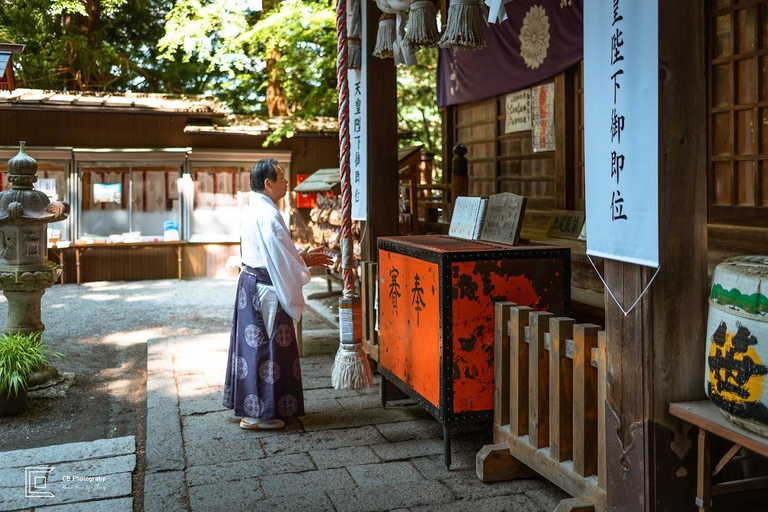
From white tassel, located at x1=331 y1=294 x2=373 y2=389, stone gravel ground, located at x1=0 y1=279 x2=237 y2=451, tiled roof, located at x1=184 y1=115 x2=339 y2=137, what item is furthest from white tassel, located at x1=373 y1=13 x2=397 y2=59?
tiled roof, located at x1=184 y1=115 x2=339 y2=137

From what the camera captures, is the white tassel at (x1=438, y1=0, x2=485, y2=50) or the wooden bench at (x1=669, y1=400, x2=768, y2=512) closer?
the wooden bench at (x1=669, y1=400, x2=768, y2=512)

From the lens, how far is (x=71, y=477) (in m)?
4.51

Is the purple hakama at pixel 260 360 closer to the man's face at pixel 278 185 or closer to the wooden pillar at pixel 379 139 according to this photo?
the man's face at pixel 278 185

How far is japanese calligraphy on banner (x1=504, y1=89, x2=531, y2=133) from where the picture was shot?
29.2 ft

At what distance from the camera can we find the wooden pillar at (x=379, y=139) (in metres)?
6.46

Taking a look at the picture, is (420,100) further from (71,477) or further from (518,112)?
(71,477)

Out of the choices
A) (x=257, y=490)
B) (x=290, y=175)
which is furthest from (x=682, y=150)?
(x=290, y=175)

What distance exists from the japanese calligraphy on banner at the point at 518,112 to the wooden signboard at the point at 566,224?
1.43m

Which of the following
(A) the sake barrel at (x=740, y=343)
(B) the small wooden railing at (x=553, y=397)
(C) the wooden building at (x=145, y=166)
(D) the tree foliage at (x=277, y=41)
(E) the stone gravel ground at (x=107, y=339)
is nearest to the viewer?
(A) the sake barrel at (x=740, y=343)

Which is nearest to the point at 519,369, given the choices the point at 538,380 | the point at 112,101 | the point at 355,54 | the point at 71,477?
the point at 538,380

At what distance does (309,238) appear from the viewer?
16.6 metres

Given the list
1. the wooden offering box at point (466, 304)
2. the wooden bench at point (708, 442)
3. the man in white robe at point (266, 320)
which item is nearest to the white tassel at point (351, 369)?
the man in white robe at point (266, 320)

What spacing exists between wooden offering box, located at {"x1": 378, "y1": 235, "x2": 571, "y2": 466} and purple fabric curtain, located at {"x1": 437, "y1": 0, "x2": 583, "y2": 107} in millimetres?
3659

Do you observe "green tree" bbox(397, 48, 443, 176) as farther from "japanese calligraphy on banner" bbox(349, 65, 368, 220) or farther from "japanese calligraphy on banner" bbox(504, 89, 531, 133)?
"japanese calligraphy on banner" bbox(349, 65, 368, 220)
